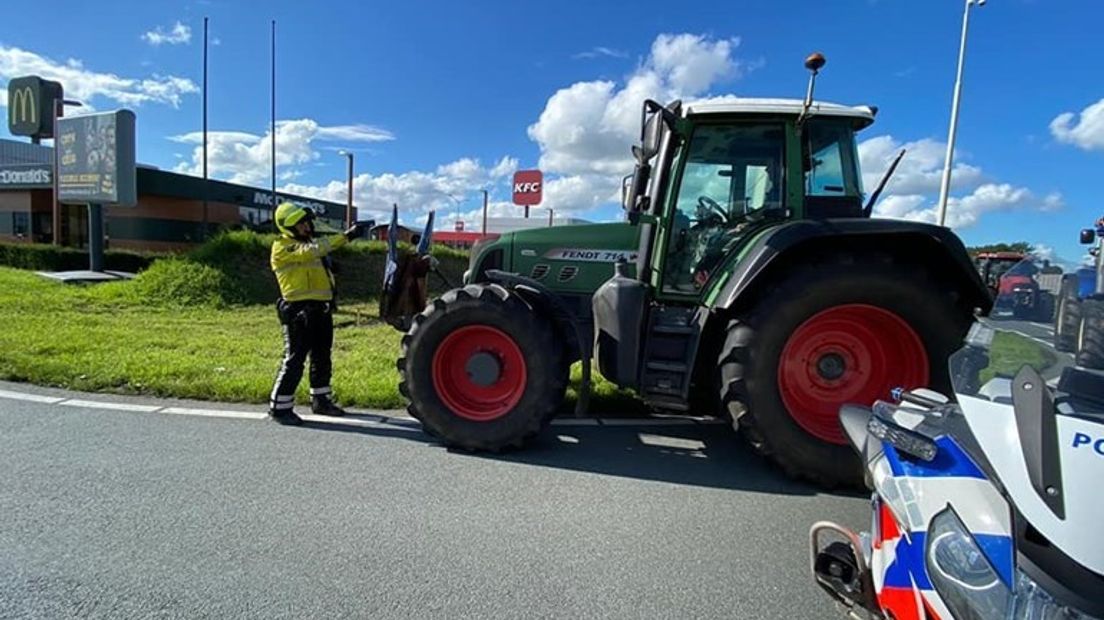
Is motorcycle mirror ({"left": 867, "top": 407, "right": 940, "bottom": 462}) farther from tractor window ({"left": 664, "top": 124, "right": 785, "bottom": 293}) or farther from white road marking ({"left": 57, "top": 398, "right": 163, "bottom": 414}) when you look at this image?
white road marking ({"left": 57, "top": 398, "right": 163, "bottom": 414})

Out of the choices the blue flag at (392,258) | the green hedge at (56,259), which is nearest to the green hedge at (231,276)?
the blue flag at (392,258)

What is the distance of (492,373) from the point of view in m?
4.10

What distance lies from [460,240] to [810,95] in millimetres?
45823

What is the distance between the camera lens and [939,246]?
3.46 meters

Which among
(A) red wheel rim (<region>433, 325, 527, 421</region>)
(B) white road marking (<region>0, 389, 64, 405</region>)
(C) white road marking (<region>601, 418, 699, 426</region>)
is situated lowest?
(B) white road marking (<region>0, 389, 64, 405</region>)

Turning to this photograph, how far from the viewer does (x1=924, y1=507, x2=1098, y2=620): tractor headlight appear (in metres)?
1.16

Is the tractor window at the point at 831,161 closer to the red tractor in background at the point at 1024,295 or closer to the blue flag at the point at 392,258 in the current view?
the red tractor in background at the point at 1024,295

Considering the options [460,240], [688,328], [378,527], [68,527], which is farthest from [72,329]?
[460,240]

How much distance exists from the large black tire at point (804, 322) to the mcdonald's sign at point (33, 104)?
29.2 m

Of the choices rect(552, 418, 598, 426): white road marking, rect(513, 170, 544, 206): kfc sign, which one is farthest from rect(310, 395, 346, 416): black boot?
rect(513, 170, 544, 206): kfc sign

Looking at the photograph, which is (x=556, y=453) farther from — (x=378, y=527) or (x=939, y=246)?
(x=939, y=246)

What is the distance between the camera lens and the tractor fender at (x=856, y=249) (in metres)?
3.42

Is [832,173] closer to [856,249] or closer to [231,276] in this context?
[856,249]

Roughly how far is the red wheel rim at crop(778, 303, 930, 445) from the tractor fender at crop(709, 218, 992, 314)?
40 centimetres
